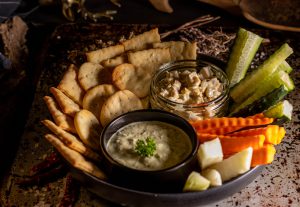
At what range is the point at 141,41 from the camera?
217cm

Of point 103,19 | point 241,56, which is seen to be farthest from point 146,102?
point 103,19

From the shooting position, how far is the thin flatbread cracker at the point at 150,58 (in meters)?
2.06

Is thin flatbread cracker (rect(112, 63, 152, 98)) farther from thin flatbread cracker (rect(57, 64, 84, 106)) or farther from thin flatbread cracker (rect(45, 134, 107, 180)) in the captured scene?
thin flatbread cracker (rect(45, 134, 107, 180))

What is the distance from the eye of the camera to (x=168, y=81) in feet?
6.47

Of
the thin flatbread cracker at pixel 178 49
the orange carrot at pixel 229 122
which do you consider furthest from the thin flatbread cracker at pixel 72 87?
the orange carrot at pixel 229 122

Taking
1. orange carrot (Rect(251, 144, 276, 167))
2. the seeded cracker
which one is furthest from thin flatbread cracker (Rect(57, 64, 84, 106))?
orange carrot (Rect(251, 144, 276, 167))

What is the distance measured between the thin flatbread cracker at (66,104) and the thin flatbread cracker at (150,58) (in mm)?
297

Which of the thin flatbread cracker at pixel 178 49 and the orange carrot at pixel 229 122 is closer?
the orange carrot at pixel 229 122

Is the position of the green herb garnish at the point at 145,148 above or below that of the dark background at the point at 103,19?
above

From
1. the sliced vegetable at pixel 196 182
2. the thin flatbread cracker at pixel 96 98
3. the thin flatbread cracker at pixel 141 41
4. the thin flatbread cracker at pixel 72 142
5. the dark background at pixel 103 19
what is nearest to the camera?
the sliced vegetable at pixel 196 182

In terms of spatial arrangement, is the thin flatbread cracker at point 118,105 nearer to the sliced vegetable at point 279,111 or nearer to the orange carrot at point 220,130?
the orange carrot at point 220,130

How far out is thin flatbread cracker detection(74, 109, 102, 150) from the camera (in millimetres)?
1782

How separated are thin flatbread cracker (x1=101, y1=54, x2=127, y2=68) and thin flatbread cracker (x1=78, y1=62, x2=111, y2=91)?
22 mm

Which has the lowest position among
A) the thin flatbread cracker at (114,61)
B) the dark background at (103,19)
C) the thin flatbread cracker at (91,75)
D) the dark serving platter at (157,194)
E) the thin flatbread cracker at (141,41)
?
the dark background at (103,19)
